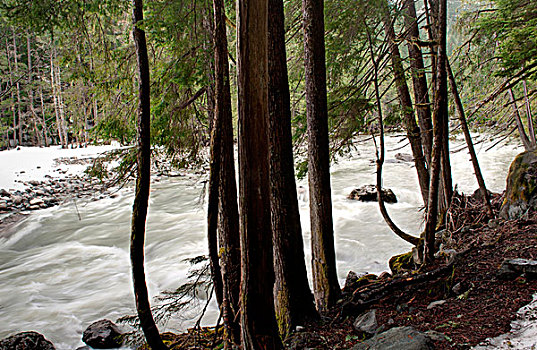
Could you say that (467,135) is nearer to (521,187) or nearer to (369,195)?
(521,187)

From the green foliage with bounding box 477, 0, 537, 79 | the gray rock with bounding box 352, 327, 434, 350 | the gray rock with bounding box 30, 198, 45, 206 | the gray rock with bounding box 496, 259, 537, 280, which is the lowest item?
the gray rock with bounding box 30, 198, 45, 206

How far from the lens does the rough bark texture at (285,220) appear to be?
389 cm

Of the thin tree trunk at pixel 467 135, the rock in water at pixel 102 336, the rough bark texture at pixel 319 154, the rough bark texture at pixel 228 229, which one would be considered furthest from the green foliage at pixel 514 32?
the rock in water at pixel 102 336

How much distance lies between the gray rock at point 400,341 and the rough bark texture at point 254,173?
0.94 metres

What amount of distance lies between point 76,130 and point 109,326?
330 centimetres

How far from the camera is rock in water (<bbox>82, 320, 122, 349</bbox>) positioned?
19.1 ft


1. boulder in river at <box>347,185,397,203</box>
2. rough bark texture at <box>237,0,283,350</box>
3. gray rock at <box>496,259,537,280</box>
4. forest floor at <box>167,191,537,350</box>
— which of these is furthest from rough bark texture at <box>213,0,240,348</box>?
boulder in river at <box>347,185,397,203</box>

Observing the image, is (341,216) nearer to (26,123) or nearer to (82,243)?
(82,243)

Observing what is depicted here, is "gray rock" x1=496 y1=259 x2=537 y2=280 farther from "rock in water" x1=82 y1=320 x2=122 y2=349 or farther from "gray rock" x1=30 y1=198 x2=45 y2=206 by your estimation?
"gray rock" x1=30 y1=198 x2=45 y2=206

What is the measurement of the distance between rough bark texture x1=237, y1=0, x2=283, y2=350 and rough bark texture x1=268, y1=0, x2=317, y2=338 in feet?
5.09

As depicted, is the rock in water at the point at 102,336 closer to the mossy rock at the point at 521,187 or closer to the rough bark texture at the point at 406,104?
the rough bark texture at the point at 406,104

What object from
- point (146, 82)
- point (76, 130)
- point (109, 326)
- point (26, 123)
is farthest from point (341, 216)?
point (26, 123)

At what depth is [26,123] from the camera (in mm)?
35969

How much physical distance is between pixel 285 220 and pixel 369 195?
1046cm
